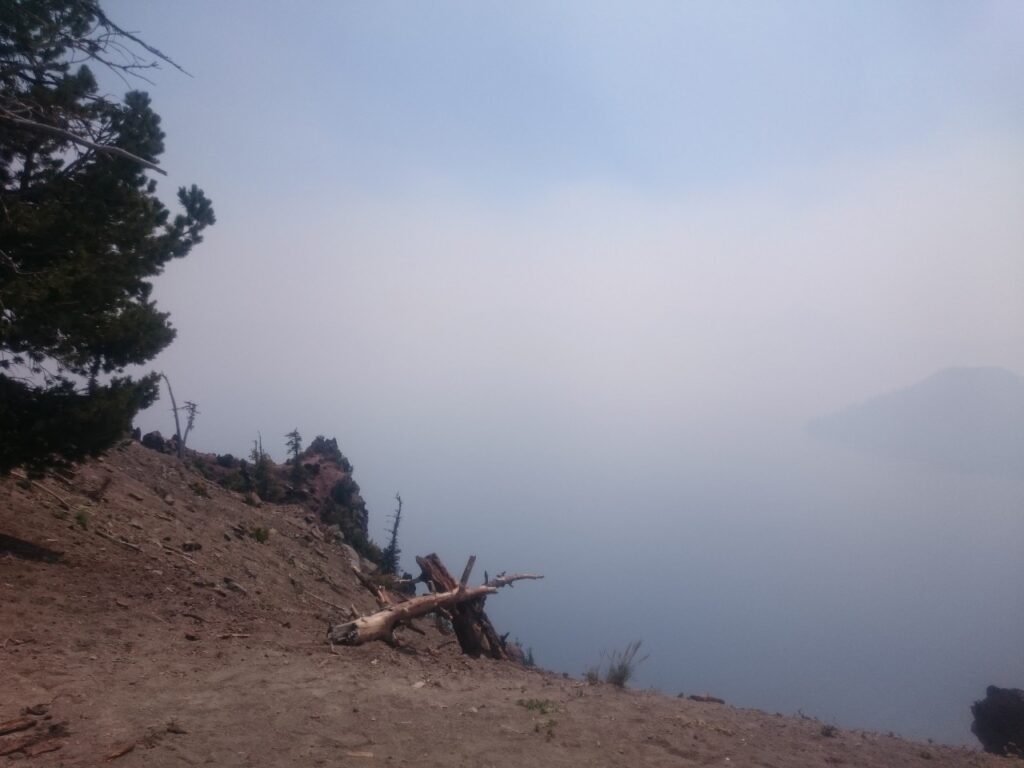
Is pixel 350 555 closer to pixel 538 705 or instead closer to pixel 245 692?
pixel 538 705

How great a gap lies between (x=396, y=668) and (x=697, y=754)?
407cm

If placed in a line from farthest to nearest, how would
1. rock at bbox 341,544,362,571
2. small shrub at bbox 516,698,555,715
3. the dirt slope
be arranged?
rock at bbox 341,544,362,571
small shrub at bbox 516,698,555,715
the dirt slope

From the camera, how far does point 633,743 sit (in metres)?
7.79

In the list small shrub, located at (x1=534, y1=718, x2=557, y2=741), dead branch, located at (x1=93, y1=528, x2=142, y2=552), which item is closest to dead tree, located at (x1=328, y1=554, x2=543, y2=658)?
dead branch, located at (x1=93, y1=528, x2=142, y2=552)

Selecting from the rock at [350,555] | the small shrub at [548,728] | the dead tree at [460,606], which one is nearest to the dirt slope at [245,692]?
the small shrub at [548,728]

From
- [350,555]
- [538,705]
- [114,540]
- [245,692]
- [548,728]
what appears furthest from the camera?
[350,555]

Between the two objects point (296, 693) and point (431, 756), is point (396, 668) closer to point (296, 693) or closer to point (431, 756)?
point (296, 693)

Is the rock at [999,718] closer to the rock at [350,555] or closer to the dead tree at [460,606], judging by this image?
the dead tree at [460,606]

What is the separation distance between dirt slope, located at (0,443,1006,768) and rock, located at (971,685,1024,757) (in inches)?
136

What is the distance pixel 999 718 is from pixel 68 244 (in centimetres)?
1587

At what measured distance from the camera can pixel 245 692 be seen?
767 centimetres

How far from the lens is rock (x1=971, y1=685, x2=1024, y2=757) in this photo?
1201cm

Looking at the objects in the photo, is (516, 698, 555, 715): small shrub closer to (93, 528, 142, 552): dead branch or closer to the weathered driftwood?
the weathered driftwood

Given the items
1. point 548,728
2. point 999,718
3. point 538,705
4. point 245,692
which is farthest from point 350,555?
point 999,718
